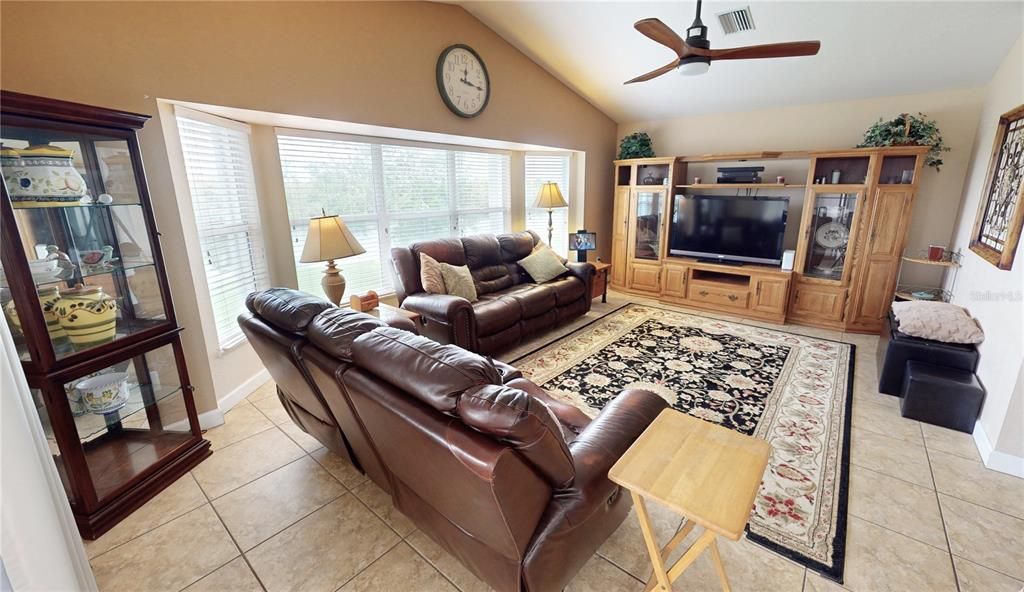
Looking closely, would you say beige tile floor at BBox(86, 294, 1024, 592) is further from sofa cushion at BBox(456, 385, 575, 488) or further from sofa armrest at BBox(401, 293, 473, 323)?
sofa armrest at BBox(401, 293, 473, 323)

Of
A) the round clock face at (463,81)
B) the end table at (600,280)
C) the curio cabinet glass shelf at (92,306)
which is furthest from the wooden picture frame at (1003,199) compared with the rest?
the curio cabinet glass shelf at (92,306)

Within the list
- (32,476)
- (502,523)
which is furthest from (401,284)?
(502,523)

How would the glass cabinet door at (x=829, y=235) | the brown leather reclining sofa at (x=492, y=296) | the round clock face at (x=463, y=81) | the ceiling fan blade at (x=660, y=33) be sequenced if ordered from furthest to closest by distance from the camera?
the glass cabinet door at (x=829, y=235), the round clock face at (x=463, y=81), the brown leather reclining sofa at (x=492, y=296), the ceiling fan blade at (x=660, y=33)

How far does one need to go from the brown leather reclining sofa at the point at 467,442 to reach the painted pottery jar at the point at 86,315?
2.51 ft

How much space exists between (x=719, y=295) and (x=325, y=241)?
4163 mm

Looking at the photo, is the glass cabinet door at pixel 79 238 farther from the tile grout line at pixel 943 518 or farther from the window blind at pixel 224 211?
the tile grout line at pixel 943 518

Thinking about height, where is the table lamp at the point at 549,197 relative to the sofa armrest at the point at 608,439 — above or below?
above

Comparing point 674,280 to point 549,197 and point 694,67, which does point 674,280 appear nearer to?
point 549,197

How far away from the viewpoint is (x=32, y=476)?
1292 mm

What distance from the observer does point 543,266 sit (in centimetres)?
448

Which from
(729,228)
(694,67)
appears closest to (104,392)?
(694,67)

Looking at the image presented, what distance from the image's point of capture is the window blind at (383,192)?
3453 millimetres

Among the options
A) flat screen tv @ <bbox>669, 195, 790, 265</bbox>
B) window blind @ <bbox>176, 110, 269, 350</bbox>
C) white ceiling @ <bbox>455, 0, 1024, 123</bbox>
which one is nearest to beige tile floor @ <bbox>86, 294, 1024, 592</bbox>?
window blind @ <bbox>176, 110, 269, 350</bbox>

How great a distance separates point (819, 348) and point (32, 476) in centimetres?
499
